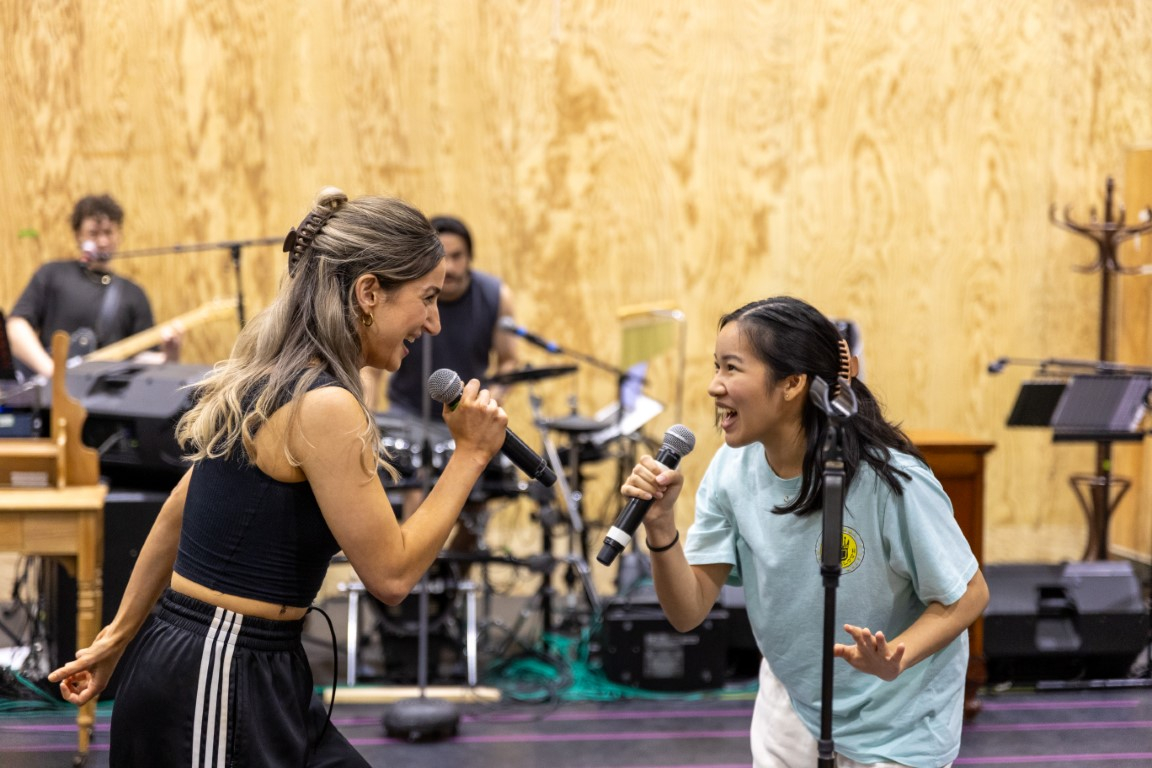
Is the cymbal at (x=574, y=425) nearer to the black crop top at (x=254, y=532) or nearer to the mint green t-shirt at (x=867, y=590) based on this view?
the mint green t-shirt at (x=867, y=590)

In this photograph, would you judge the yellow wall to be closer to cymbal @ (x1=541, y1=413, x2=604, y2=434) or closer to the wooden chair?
cymbal @ (x1=541, y1=413, x2=604, y2=434)

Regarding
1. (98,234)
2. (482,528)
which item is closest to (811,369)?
(482,528)

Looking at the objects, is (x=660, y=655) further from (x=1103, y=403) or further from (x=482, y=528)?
(x=1103, y=403)

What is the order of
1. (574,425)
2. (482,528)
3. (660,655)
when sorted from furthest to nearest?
1. (482,528)
2. (574,425)
3. (660,655)

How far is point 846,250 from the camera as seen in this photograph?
7.00 meters

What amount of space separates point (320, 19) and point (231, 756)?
208 inches

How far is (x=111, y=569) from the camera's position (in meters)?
4.65

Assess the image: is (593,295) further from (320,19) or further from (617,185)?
(320,19)

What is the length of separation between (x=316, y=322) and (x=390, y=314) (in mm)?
123

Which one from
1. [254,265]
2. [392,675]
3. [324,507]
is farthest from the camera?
[254,265]

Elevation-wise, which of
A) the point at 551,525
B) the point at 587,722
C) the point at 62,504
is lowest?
the point at 587,722

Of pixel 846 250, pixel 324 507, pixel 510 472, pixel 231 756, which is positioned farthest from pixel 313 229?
pixel 846 250

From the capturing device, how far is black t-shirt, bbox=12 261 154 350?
5.97m

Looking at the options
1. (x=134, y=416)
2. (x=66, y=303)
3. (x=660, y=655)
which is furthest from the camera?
(x=66, y=303)
